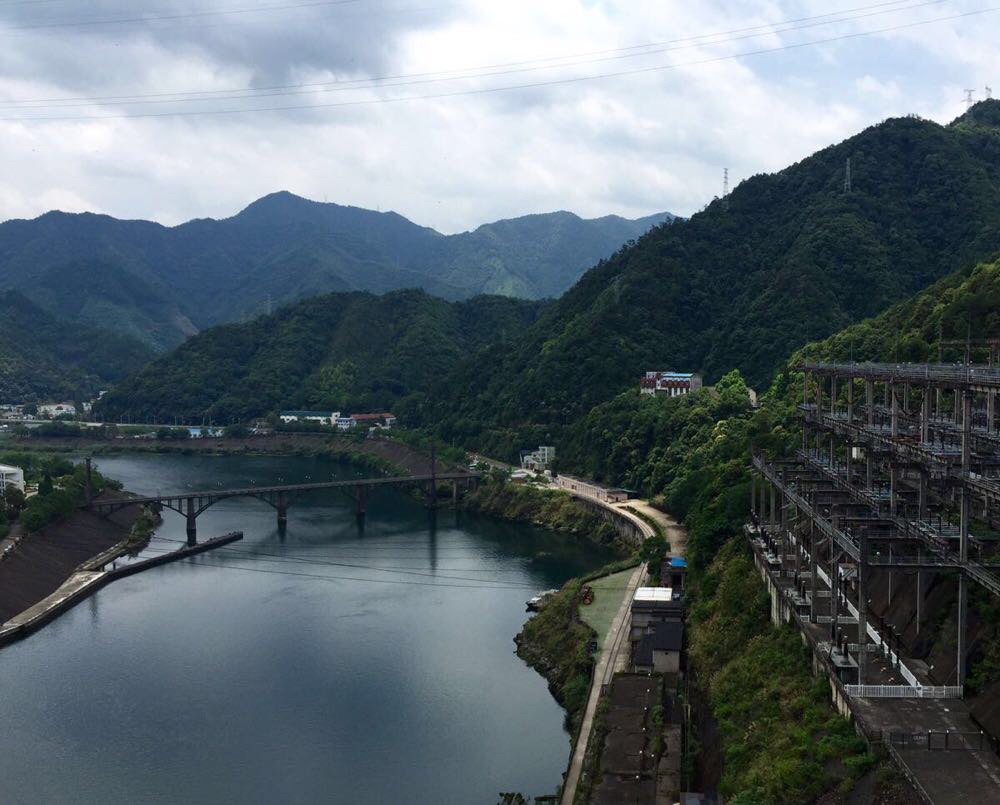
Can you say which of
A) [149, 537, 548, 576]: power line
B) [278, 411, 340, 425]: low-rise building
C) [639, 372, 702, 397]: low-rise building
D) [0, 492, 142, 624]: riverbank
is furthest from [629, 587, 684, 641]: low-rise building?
[278, 411, 340, 425]: low-rise building

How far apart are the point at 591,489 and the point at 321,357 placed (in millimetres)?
59927

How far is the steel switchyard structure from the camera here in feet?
46.9

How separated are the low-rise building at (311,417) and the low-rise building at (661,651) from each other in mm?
64254

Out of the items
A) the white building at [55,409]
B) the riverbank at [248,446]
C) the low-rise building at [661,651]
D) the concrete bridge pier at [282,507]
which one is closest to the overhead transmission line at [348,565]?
the concrete bridge pier at [282,507]

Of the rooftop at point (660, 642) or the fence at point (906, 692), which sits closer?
the fence at point (906, 692)

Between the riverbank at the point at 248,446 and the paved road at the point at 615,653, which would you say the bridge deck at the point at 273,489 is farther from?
the riverbank at the point at 248,446

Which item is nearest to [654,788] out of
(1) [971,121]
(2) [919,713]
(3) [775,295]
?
(2) [919,713]

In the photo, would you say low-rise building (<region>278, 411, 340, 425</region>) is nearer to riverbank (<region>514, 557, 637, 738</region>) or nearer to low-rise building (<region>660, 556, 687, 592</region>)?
riverbank (<region>514, 557, 637, 738</region>)

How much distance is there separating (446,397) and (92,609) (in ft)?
159

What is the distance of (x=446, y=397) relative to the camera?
8131cm

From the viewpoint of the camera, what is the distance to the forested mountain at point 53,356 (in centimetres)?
11362

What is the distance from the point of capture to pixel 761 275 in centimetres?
6969

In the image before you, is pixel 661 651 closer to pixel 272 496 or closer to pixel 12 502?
pixel 12 502

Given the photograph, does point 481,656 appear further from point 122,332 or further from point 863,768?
point 122,332
